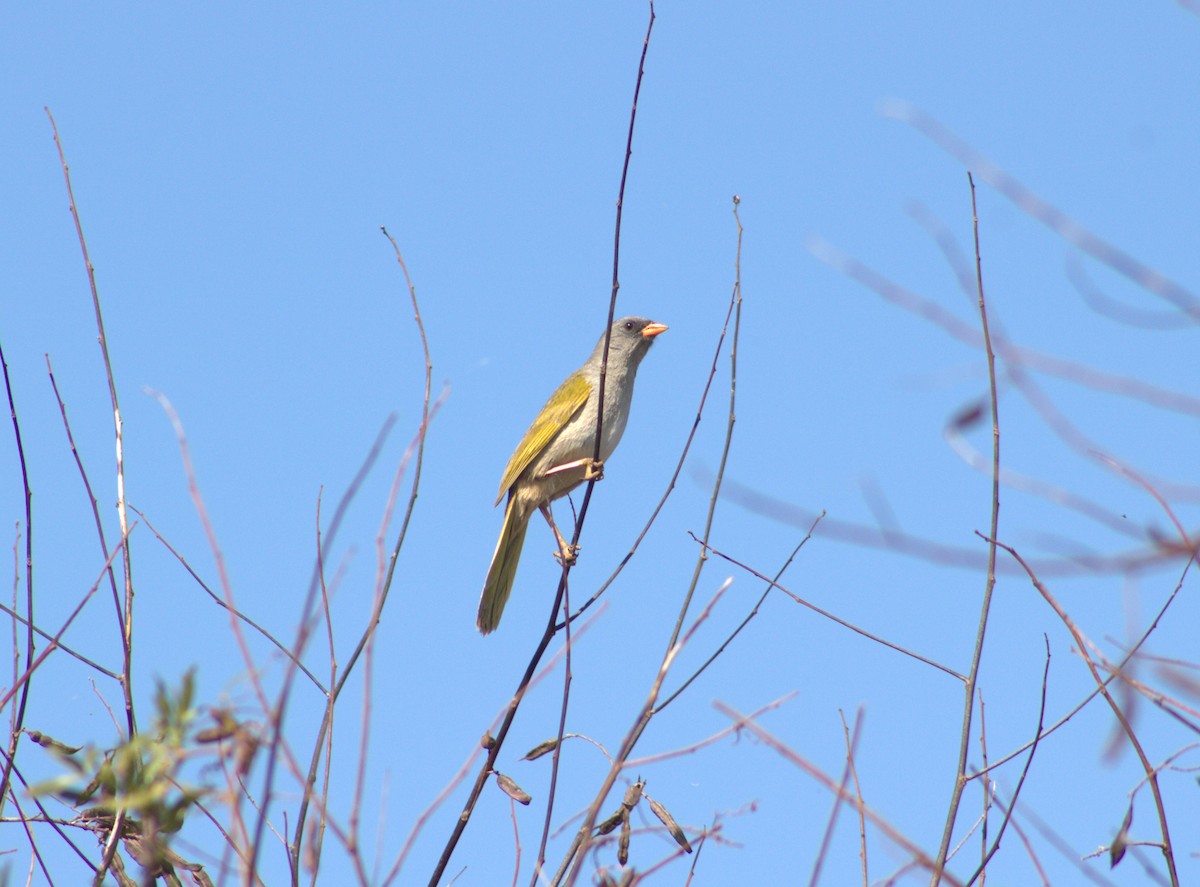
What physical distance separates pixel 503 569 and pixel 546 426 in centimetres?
99

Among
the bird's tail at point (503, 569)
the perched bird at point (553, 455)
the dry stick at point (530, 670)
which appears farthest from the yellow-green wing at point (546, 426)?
the dry stick at point (530, 670)

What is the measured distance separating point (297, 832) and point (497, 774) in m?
1.22

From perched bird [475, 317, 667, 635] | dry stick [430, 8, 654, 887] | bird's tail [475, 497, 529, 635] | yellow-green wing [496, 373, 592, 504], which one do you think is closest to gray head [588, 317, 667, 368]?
perched bird [475, 317, 667, 635]

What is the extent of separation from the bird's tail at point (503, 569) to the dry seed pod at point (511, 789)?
3135 mm

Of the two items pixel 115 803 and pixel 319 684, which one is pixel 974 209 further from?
pixel 115 803

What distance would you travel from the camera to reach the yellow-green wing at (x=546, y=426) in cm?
765

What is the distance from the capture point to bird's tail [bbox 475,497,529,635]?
23.0ft

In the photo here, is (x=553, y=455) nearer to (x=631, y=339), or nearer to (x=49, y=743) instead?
(x=631, y=339)

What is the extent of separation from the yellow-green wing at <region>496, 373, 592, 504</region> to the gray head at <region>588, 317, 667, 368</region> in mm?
275

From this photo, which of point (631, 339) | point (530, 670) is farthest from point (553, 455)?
point (530, 670)

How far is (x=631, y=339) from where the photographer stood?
27.2 ft

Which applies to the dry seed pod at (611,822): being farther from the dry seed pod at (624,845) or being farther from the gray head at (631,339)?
the gray head at (631,339)

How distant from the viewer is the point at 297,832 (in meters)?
2.69

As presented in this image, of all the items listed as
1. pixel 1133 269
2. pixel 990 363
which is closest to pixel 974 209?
pixel 990 363
